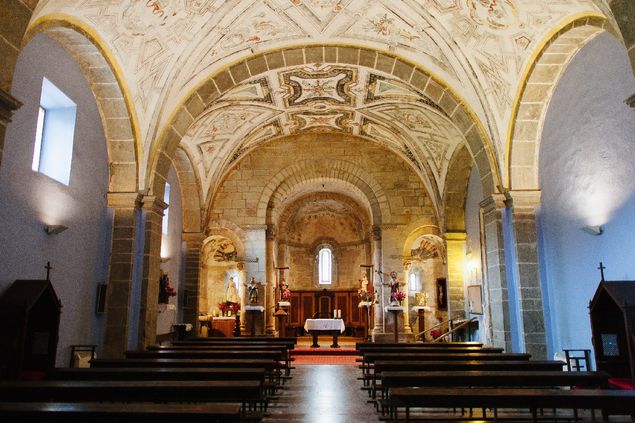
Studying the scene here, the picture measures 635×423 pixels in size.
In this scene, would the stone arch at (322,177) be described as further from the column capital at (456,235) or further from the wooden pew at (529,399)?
the wooden pew at (529,399)

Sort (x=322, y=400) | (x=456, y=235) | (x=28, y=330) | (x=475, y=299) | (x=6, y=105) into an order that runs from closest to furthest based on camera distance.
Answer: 1. (x=6, y=105)
2. (x=28, y=330)
3. (x=322, y=400)
4. (x=475, y=299)
5. (x=456, y=235)

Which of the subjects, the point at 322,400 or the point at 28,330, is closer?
the point at 28,330

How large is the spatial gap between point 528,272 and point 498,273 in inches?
21.7

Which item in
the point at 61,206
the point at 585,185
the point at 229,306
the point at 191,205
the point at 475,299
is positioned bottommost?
the point at 229,306

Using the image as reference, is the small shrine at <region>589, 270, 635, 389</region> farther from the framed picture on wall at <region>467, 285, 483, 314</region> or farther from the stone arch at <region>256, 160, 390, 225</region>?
the stone arch at <region>256, 160, 390, 225</region>

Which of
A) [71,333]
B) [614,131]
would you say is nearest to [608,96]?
[614,131]

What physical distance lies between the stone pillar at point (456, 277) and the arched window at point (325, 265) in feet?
27.5

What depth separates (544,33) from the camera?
8.30 m

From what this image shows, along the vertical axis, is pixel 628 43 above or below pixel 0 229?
above

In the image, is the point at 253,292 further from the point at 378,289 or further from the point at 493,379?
the point at 493,379

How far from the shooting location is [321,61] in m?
10.8

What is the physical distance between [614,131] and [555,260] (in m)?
2.66

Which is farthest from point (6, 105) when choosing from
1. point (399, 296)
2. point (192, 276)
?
point (399, 296)

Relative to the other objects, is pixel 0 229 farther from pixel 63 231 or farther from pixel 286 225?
pixel 286 225
